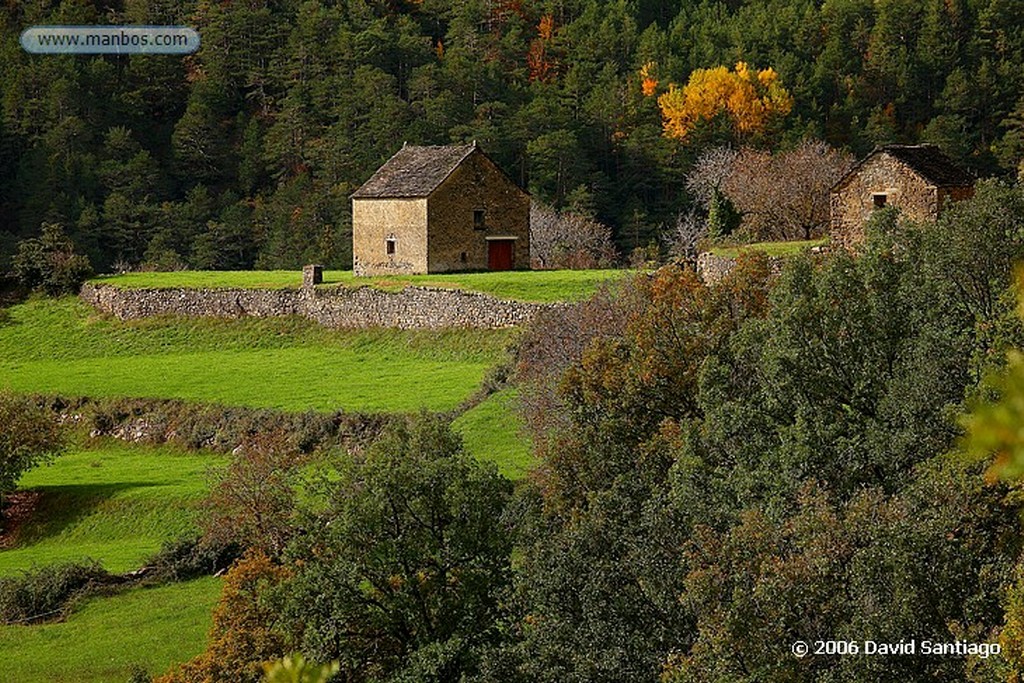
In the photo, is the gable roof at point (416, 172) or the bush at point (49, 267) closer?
the gable roof at point (416, 172)

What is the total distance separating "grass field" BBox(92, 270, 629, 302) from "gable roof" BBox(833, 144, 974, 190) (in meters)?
8.49

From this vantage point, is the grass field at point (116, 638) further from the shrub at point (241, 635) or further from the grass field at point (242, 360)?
the grass field at point (242, 360)

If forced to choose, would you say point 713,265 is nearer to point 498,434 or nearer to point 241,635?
point 498,434

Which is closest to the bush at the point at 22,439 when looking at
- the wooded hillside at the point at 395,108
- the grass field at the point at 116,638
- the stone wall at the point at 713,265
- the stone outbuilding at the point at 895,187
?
the grass field at the point at 116,638

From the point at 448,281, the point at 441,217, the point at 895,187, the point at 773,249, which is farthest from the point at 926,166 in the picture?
the point at 441,217

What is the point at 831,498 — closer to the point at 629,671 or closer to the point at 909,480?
the point at 909,480

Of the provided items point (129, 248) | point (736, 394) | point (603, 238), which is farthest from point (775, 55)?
point (736, 394)

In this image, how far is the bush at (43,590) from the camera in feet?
83.3

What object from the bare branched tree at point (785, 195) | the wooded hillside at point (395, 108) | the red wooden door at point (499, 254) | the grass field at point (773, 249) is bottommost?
the red wooden door at point (499, 254)

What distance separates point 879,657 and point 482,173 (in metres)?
35.6

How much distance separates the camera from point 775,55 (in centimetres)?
8706

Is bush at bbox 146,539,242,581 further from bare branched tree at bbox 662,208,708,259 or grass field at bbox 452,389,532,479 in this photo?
bare branched tree at bbox 662,208,708,259

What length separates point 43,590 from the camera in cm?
2572

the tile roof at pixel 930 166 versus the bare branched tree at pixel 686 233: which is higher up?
the tile roof at pixel 930 166
